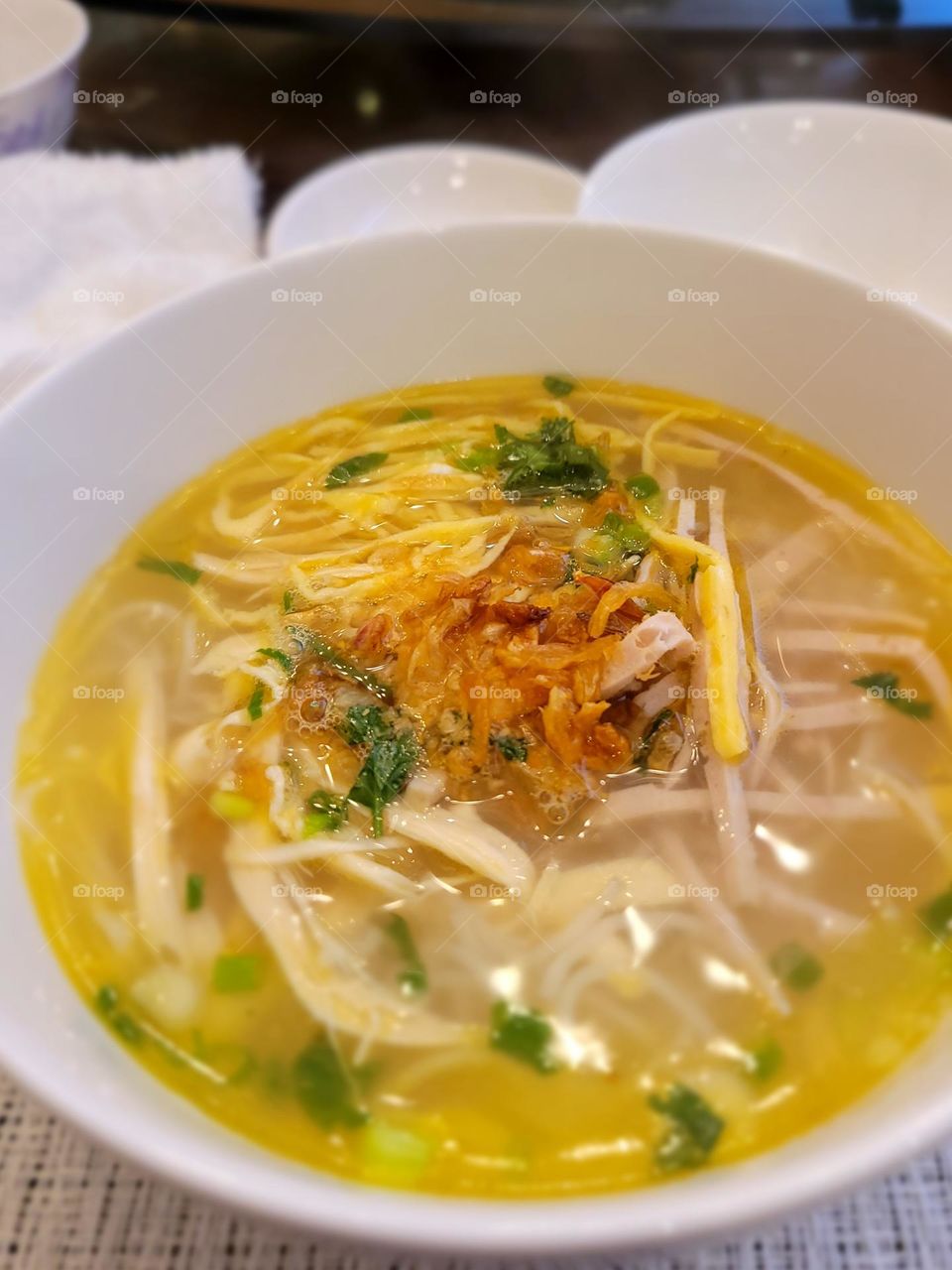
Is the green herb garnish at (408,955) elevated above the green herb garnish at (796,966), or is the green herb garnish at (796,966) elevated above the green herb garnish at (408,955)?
the green herb garnish at (796,966)

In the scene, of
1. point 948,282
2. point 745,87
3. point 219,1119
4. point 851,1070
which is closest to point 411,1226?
point 219,1119

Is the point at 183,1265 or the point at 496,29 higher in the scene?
the point at 496,29

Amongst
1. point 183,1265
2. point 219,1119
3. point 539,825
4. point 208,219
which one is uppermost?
point 208,219

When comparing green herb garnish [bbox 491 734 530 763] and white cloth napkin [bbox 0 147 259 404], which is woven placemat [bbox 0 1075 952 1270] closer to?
green herb garnish [bbox 491 734 530 763]

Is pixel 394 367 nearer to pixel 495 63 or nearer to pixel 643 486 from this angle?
pixel 643 486

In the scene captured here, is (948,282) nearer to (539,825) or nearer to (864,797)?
(864,797)

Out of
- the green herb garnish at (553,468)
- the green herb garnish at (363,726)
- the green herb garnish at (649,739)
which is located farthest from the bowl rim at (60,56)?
the green herb garnish at (649,739)

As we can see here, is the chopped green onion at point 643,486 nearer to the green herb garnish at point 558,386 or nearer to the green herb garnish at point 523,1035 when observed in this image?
the green herb garnish at point 558,386
